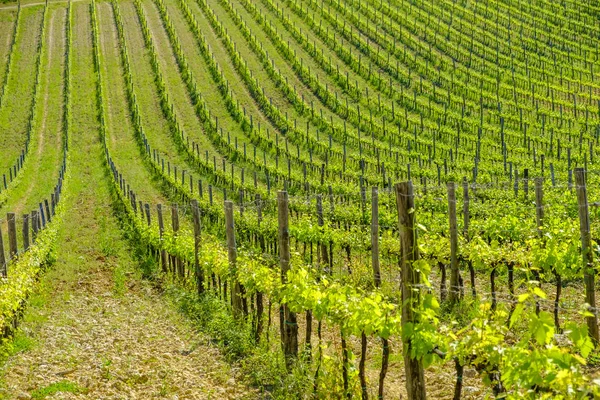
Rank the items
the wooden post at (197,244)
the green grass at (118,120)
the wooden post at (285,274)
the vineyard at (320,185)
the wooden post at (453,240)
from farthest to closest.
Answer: the green grass at (118,120), the wooden post at (197,244), the wooden post at (453,240), the wooden post at (285,274), the vineyard at (320,185)

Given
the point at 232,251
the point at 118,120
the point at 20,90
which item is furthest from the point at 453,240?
the point at 20,90

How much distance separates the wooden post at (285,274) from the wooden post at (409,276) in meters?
3.56

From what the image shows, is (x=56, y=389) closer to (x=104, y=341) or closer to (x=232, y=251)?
(x=104, y=341)

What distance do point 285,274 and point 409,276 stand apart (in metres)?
4.01

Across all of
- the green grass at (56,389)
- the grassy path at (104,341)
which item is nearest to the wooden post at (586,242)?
the grassy path at (104,341)

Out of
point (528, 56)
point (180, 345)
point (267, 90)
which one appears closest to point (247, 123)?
point (267, 90)

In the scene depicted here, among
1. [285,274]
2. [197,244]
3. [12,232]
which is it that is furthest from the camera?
[197,244]

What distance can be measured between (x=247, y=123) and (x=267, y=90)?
6842 mm

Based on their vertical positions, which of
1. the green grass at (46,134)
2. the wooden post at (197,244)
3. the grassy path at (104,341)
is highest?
the green grass at (46,134)

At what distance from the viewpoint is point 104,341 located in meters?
12.7

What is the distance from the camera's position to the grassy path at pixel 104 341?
33.4 ft

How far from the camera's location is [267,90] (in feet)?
181

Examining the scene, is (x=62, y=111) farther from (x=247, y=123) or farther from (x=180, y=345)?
(x=180, y=345)

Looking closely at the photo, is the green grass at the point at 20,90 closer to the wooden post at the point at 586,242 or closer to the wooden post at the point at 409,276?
the wooden post at the point at 586,242
